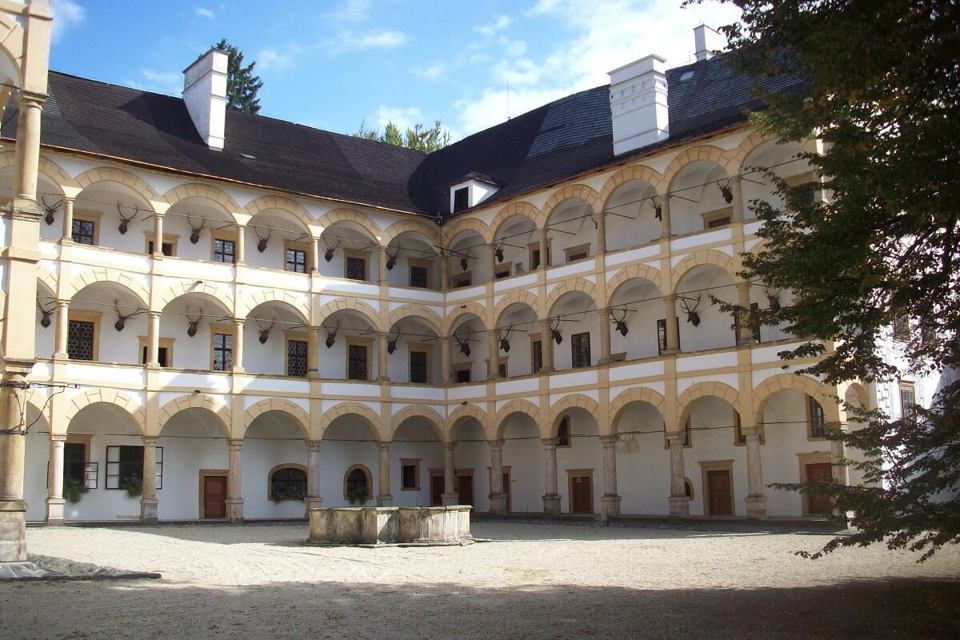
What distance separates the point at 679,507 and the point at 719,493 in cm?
246

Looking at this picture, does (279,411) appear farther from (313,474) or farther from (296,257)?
(296,257)

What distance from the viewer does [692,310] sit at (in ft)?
93.8

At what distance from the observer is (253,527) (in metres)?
27.3

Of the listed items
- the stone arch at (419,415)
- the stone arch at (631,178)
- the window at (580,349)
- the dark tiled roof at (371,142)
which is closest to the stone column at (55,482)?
the dark tiled roof at (371,142)

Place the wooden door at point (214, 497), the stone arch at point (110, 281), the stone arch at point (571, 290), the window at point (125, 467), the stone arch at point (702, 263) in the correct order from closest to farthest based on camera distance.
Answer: the stone arch at point (702, 263) < the stone arch at point (110, 281) < the window at point (125, 467) < the stone arch at point (571, 290) < the wooden door at point (214, 497)

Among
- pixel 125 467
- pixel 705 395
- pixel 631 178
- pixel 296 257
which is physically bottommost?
pixel 125 467

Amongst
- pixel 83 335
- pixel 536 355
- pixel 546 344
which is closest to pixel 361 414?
pixel 536 355

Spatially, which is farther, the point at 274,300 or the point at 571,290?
the point at 274,300

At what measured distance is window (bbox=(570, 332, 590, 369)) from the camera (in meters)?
31.7

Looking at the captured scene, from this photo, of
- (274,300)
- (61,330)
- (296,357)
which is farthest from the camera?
(296,357)

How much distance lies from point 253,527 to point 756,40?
2120 cm

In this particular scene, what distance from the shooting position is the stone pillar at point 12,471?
1395cm

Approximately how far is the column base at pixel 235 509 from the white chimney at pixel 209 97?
34.7 ft

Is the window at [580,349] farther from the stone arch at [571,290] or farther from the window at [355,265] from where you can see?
the window at [355,265]
